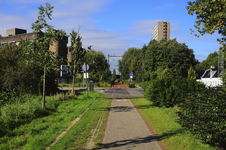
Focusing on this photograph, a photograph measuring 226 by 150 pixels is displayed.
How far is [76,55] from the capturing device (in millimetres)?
17578

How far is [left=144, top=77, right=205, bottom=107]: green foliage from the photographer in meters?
11.0

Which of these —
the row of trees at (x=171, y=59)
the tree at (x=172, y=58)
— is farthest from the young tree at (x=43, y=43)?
the tree at (x=172, y=58)

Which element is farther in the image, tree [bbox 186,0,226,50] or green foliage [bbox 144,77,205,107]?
green foliage [bbox 144,77,205,107]

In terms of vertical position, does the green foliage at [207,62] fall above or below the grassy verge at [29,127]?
above

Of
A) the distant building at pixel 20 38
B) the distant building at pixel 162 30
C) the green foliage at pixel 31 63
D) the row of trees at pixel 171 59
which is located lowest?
the green foliage at pixel 31 63

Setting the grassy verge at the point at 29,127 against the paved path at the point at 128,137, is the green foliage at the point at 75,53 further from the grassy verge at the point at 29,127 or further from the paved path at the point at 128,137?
the paved path at the point at 128,137

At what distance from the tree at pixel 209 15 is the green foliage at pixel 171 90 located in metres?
3.22

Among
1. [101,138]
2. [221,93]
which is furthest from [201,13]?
[101,138]

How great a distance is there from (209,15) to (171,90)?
4.64 metres

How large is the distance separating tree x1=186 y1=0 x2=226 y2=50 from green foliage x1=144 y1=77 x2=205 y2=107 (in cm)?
322

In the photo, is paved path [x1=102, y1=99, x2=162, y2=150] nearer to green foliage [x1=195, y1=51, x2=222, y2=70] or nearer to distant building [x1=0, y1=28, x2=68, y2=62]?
distant building [x1=0, y1=28, x2=68, y2=62]

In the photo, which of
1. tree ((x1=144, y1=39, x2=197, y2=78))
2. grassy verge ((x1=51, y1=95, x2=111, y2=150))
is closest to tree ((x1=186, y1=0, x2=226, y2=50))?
grassy verge ((x1=51, y1=95, x2=111, y2=150))

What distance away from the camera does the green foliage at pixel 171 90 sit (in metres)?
11.0

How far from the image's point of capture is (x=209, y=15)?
26.3 feet
